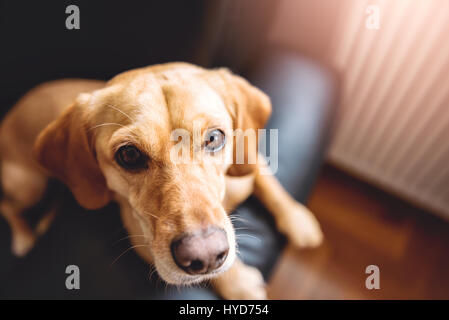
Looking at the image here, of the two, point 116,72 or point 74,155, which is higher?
point 116,72

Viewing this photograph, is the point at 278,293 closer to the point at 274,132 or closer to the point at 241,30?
the point at 274,132

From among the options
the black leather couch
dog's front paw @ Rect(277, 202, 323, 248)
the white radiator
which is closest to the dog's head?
the black leather couch

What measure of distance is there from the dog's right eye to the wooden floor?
4.07 feet

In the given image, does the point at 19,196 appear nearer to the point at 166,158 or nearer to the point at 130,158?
the point at 130,158

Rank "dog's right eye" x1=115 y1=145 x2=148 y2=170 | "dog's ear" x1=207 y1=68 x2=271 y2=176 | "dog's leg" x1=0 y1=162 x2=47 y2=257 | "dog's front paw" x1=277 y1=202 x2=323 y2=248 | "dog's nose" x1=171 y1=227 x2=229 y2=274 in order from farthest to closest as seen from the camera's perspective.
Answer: "dog's leg" x1=0 y1=162 x2=47 y2=257
"dog's front paw" x1=277 y1=202 x2=323 y2=248
"dog's ear" x1=207 y1=68 x2=271 y2=176
"dog's right eye" x1=115 y1=145 x2=148 y2=170
"dog's nose" x1=171 y1=227 x2=229 y2=274

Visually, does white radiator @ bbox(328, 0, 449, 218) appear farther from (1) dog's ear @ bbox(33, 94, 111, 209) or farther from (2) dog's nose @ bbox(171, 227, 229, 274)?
(1) dog's ear @ bbox(33, 94, 111, 209)

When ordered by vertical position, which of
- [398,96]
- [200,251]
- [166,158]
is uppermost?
[398,96]

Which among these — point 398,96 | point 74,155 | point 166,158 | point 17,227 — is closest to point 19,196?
point 17,227

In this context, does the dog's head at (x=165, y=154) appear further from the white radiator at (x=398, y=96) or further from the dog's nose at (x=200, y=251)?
the white radiator at (x=398, y=96)

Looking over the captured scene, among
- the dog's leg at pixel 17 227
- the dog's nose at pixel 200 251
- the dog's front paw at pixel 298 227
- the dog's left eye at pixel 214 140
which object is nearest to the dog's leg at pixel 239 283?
the dog's front paw at pixel 298 227

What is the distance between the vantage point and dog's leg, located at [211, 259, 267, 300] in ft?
3.69

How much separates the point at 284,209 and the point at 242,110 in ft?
1.49

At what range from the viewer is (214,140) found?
977mm

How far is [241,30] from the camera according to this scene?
1.45m
